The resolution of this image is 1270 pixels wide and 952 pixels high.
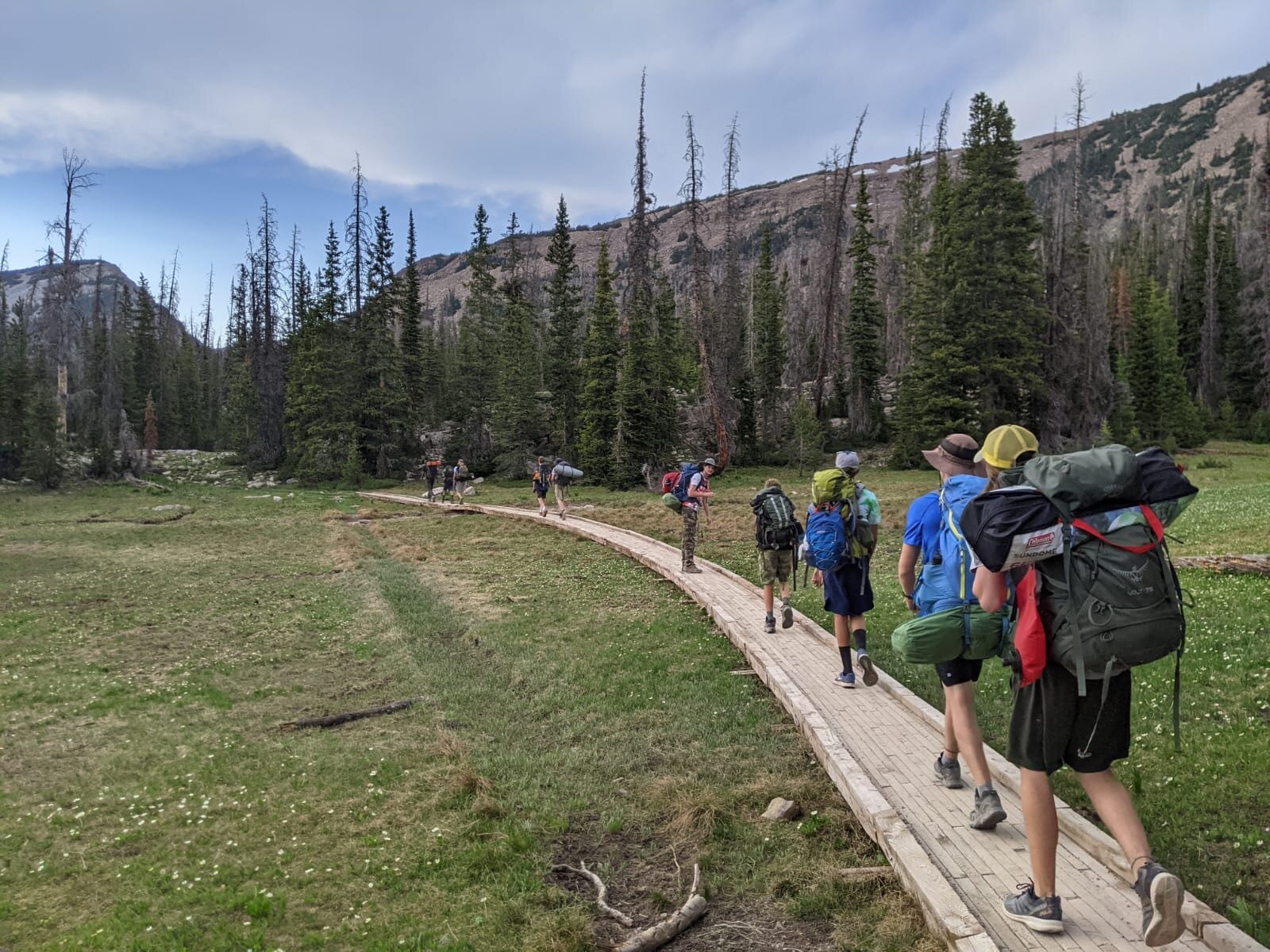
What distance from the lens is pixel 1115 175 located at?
144125mm

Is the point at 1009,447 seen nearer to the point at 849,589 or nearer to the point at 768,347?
the point at 849,589

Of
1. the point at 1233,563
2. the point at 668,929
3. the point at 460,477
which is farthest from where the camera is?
the point at 460,477

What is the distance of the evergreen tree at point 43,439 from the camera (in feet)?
122

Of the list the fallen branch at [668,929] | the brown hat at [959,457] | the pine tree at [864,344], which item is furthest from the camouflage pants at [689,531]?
the pine tree at [864,344]

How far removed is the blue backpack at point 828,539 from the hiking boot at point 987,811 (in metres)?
2.79

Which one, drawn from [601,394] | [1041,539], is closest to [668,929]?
[1041,539]

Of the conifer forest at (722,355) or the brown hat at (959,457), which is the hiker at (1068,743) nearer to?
the brown hat at (959,457)

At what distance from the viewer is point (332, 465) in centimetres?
4472

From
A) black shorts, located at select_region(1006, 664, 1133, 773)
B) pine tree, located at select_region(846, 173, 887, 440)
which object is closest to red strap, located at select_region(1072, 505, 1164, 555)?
black shorts, located at select_region(1006, 664, 1133, 773)

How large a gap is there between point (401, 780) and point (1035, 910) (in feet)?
18.0

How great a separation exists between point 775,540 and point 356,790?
18.4ft

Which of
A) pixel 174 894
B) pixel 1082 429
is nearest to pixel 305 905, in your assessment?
pixel 174 894

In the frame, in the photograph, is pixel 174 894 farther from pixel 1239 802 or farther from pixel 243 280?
pixel 243 280

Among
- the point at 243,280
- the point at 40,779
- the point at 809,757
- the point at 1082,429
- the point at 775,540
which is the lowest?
the point at 40,779
